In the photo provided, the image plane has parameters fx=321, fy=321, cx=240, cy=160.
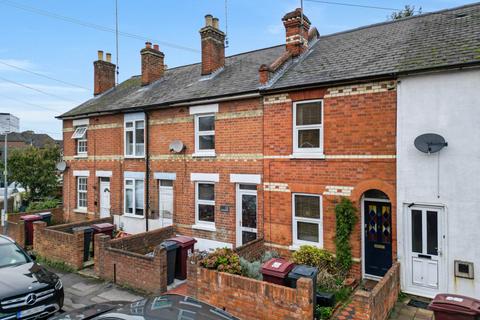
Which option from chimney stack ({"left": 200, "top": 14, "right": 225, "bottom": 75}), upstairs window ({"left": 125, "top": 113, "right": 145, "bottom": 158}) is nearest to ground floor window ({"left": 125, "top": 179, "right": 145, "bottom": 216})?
upstairs window ({"left": 125, "top": 113, "right": 145, "bottom": 158})

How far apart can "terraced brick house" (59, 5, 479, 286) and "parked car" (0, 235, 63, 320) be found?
5389 mm

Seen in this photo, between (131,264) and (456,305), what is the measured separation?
25.0ft

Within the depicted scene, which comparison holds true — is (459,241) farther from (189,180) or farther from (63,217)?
(63,217)

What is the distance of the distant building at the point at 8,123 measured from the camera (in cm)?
1680

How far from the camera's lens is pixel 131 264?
904 centimetres

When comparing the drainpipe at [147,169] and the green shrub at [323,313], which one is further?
the drainpipe at [147,169]

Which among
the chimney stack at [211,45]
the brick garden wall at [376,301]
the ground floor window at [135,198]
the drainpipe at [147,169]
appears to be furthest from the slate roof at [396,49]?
the ground floor window at [135,198]

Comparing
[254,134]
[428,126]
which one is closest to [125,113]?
[254,134]

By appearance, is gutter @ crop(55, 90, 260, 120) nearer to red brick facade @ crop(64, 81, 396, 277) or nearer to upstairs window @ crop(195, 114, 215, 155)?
red brick facade @ crop(64, 81, 396, 277)

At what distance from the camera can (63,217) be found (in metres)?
17.2

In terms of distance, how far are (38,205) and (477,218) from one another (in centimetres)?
2058

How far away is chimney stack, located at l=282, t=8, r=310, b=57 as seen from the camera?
1168cm

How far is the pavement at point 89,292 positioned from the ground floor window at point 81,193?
6.86 meters

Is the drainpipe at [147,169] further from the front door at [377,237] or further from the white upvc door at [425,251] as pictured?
the white upvc door at [425,251]
